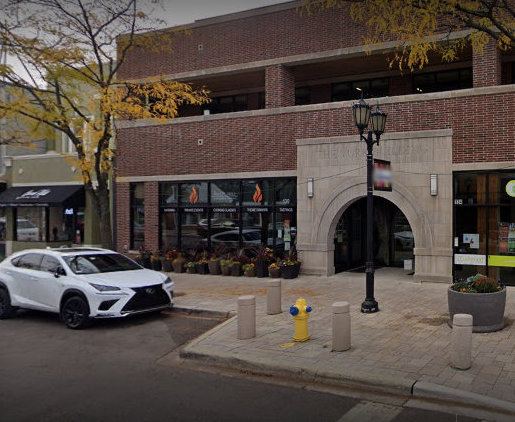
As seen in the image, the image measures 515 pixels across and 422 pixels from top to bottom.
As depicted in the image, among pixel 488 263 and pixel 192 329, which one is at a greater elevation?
pixel 488 263

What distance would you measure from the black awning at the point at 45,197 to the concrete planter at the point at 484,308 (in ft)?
57.3

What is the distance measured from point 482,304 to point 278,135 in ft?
31.0

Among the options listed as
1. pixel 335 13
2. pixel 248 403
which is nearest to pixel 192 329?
pixel 248 403

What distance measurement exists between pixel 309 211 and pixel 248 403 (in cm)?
1016

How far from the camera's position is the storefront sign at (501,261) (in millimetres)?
13203

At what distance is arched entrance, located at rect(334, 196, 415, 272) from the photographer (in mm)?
17172

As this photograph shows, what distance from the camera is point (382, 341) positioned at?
27.3 ft

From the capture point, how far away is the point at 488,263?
13492 mm

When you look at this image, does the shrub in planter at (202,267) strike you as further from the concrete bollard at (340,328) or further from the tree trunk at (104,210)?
the concrete bollard at (340,328)

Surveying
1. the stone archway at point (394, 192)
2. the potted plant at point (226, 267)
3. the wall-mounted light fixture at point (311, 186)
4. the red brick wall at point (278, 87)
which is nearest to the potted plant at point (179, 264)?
the potted plant at point (226, 267)

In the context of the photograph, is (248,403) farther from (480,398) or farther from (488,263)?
(488,263)

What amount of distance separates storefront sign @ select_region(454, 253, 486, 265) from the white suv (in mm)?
7821

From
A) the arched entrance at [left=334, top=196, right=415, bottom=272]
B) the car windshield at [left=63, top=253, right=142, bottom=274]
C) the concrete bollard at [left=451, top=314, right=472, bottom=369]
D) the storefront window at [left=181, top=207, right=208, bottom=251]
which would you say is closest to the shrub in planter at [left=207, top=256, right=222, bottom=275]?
the storefront window at [left=181, top=207, right=208, bottom=251]

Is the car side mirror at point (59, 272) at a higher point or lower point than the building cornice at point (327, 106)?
lower
